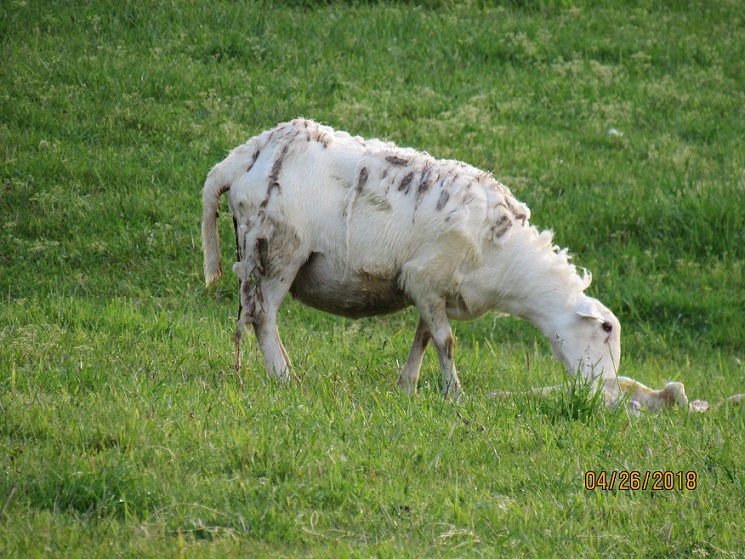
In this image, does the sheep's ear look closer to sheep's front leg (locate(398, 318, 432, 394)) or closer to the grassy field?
the grassy field

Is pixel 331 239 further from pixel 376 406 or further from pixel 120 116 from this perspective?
pixel 120 116

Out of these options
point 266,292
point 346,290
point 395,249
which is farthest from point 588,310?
point 266,292

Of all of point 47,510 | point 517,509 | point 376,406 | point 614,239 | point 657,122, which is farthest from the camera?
point 657,122

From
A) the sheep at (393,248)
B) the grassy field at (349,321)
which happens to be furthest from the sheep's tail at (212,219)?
the grassy field at (349,321)

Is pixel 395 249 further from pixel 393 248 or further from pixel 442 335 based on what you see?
pixel 442 335

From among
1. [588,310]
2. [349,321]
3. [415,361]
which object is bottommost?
[349,321]

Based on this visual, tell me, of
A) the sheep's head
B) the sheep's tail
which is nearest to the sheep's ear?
the sheep's head

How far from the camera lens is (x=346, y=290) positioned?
571 cm

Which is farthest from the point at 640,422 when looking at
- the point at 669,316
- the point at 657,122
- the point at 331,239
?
the point at 657,122

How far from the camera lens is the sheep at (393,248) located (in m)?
5.58

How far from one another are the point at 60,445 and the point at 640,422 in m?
2.68

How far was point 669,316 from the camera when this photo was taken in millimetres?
8445

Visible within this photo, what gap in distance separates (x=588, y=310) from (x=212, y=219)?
2236mm
